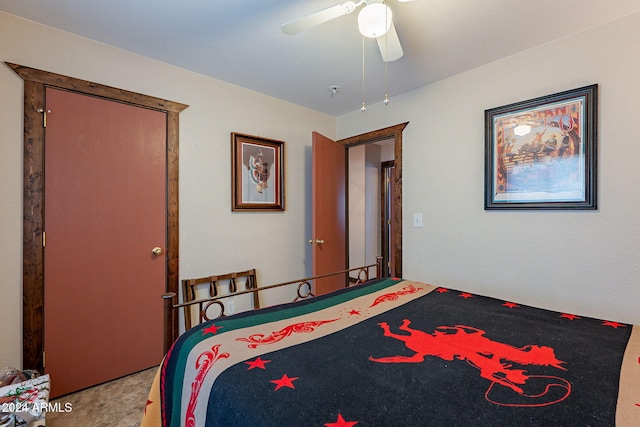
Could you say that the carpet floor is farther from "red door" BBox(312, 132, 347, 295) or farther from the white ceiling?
the white ceiling

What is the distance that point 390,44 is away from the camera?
5.17 ft

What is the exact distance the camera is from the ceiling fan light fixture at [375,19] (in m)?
1.32

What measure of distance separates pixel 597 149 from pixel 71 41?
3.42 metres

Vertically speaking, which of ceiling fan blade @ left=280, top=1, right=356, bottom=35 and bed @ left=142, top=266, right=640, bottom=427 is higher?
ceiling fan blade @ left=280, top=1, right=356, bottom=35

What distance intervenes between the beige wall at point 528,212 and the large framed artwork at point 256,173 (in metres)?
1.21

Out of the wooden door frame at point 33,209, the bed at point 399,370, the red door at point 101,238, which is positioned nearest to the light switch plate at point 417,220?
the bed at point 399,370

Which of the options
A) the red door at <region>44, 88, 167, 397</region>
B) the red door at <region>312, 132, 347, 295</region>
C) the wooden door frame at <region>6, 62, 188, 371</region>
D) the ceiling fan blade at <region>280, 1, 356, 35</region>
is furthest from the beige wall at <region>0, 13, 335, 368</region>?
the ceiling fan blade at <region>280, 1, 356, 35</region>

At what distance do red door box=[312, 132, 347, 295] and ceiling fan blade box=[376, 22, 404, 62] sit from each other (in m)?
1.29

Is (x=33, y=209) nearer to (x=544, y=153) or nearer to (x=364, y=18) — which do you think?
(x=364, y=18)

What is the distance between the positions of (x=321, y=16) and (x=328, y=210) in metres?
1.92

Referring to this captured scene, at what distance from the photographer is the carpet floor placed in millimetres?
1656

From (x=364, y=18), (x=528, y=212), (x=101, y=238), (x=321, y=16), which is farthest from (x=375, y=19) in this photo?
(x=101, y=238)

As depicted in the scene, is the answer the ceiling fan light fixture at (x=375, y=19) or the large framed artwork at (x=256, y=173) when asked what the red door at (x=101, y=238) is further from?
the ceiling fan light fixture at (x=375, y=19)

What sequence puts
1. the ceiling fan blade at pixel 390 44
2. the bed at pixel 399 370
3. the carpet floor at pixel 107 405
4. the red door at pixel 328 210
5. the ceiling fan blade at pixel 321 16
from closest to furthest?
the bed at pixel 399 370 < the ceiling fan blade at pixel 321 16 < the ceiling fan blade at pixel 390 44 < the carpet floor at pixel 107 405 < the red door at pixel 328 210
